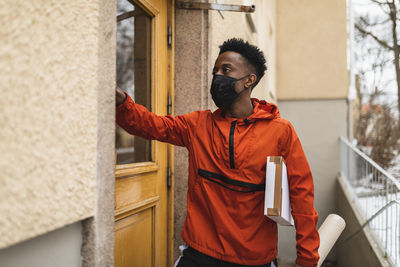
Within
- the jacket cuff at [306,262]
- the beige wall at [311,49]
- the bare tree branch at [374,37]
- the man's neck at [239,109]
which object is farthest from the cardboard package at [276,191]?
the bare tree branch at [374,37]

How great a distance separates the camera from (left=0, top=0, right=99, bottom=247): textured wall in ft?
3.17

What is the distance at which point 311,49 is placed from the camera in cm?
995

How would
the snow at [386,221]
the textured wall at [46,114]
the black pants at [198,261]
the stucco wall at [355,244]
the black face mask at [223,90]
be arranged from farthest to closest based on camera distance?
the stucco wall at [355,244]
the snow at [386,221]
the black face mask at [223,90]
the black pants at [198,261]
the textured wall at [46,114]

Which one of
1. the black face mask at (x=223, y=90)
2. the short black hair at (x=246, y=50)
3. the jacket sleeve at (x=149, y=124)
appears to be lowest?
the jacket sleeve at (x=149, y=124)

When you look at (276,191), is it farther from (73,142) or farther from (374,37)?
(374,37)

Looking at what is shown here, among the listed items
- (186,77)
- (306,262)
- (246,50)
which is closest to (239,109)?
(246,50)

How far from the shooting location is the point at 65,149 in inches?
46.3


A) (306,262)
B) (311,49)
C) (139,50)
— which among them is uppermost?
(311,49)

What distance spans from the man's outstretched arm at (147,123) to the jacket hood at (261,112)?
247mm

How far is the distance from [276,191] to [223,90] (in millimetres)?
698

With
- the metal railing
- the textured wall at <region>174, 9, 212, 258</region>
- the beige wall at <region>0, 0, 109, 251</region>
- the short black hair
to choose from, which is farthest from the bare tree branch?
the beige wall at <region>0, 0, 109, 251</region>

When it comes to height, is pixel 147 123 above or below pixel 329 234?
above

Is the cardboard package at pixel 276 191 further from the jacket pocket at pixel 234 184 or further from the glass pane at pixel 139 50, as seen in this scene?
the glass pane at pixel 139 50

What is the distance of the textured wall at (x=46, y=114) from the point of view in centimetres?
97
